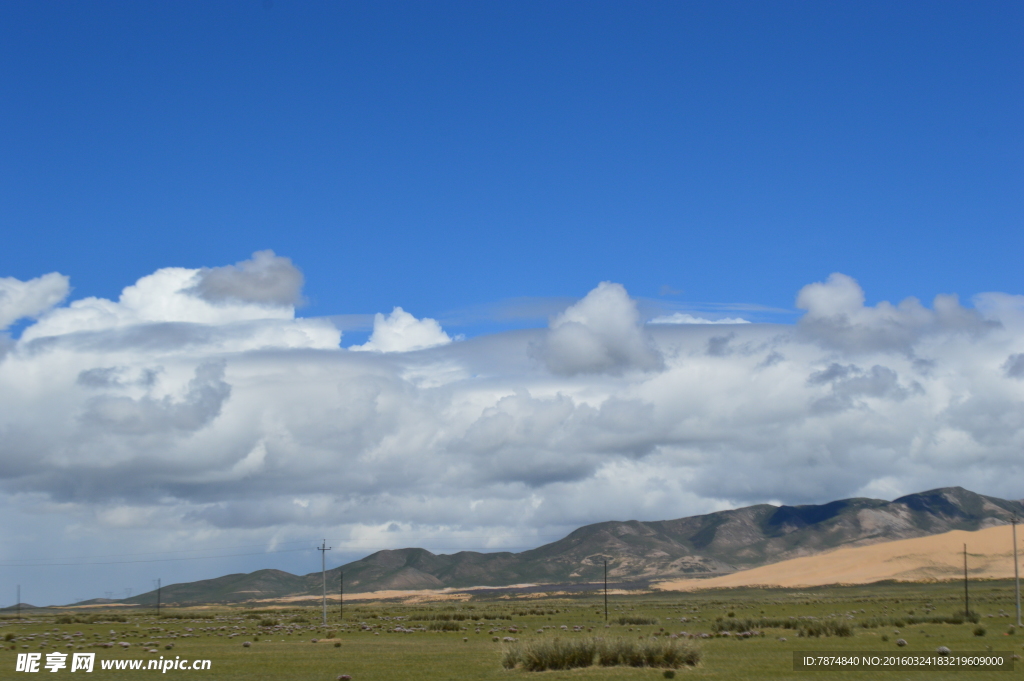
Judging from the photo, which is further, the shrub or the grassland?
the shrub

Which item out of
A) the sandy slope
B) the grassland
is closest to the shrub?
the grassland

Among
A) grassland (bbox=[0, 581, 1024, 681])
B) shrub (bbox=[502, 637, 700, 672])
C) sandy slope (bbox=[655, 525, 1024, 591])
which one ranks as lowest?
sandy slope (bbox=[655, 525, 1024, 591])

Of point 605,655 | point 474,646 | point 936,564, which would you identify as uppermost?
point 605,655

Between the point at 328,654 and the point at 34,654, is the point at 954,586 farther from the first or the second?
the point at 34,654

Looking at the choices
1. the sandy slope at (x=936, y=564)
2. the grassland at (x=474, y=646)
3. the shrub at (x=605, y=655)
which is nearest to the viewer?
the grassland at (x=474, y=646)

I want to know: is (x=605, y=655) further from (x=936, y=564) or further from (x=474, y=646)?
(x=936, y=564)

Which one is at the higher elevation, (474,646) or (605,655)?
(605,655)

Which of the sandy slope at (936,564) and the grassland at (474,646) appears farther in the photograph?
the sandy slope at (936,564)

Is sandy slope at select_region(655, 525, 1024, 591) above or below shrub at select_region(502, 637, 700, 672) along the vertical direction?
below

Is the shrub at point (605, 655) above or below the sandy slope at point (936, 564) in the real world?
above

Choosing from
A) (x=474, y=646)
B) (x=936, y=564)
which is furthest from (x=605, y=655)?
(x=936, y=564)

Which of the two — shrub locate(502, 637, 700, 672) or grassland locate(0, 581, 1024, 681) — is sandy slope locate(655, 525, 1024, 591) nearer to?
grassland locate(0, 581, 1024, 681)

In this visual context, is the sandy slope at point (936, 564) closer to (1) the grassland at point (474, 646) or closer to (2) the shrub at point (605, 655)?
(1) the grassland at point (474, 646)

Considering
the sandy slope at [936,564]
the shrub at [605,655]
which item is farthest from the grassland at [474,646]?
the sandy slope at [936,564]
